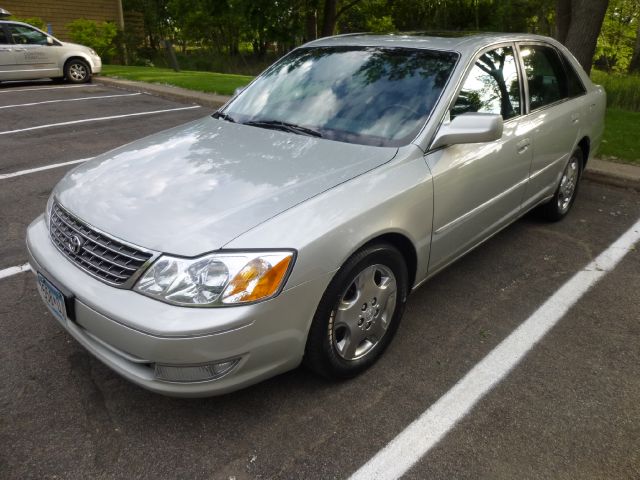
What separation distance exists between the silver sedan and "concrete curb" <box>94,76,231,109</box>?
22.6 ft

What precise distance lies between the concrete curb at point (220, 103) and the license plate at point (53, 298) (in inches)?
201

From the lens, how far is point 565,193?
473 cm

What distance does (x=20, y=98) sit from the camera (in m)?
11.1

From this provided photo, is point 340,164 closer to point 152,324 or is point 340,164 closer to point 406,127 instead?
point 406,127

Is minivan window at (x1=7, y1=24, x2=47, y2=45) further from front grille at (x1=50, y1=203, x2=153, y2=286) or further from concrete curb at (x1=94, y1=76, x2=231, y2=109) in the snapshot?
front grille at (x1=50, y1=203, x2=153, y2=286)

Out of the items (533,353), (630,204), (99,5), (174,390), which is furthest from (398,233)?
(99,5)

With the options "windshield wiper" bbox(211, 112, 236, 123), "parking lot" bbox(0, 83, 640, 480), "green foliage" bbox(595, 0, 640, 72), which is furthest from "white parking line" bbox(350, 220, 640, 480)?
"green foliage" bbox(595, 0, 640, 72)

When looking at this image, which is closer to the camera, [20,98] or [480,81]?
[480,81]

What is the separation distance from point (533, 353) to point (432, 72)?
68.2 inches

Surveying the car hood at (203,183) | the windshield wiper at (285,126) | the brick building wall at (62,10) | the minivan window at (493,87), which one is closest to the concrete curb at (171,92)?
the windshield wiper at (285,126)

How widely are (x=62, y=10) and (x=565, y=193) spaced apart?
2268cm

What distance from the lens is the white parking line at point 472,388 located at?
2.25 metres

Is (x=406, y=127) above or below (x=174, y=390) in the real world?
above

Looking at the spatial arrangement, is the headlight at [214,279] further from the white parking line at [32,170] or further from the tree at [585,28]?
the tree at [585,28]
